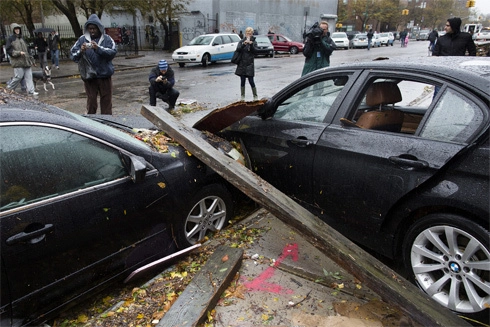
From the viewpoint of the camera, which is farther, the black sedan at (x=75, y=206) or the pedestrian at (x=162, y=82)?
the pedestrian at (x=162, y=82)

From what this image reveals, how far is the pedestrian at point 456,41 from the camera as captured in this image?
648 centimetres

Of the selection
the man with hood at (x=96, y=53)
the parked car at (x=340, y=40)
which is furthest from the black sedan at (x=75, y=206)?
the parked car at (x=340, y=40)

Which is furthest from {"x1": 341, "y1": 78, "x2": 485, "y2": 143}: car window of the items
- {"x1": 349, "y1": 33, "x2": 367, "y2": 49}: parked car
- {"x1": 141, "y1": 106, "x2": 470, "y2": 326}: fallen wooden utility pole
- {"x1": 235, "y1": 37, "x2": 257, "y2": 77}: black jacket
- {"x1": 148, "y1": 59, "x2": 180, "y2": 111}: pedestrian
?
{"x1": 349, "y1": 33, "x2": 367, "y2": 49}: parked car

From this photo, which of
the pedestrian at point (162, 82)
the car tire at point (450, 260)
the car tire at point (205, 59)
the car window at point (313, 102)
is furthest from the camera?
the car tire at point (205, 59)

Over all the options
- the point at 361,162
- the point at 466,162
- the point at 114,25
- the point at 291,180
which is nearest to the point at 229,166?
the point at 291,180

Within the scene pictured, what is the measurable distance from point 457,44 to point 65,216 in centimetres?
682

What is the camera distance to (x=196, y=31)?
33188 millimetres

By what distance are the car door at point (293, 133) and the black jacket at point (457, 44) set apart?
424 cm

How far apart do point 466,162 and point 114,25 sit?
3675cm

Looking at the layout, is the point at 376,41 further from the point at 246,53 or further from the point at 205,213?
the point at 205,213

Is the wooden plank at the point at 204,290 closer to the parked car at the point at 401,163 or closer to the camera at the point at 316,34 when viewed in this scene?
the parked car at the point at 401,163

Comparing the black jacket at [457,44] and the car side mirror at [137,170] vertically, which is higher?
the black jacket at [457,44]

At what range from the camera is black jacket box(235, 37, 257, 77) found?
9.54 meters

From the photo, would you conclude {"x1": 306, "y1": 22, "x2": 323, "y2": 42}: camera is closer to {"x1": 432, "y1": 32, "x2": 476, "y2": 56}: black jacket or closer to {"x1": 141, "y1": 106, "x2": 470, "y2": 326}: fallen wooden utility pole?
{"x1": 432, "y1": 32, "x2": 476, "y2": 56}: black jacket
